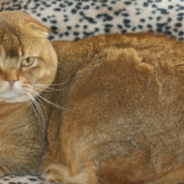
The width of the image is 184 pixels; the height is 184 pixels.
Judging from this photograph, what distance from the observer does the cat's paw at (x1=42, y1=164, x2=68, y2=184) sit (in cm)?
191

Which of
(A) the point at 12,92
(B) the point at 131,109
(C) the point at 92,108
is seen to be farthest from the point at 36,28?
(B) the point at 131,109

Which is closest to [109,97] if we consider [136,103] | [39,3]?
[136,103]

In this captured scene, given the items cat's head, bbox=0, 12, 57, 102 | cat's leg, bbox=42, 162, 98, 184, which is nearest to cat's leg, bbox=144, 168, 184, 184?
cat's leg, bbox=42, 162, 98, 184

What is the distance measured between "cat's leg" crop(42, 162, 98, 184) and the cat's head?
44 cm

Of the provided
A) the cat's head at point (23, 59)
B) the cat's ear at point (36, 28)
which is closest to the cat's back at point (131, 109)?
the cat's head at point (23, 59)

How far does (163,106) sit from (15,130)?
0.85 meters

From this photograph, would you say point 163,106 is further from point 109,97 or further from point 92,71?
point 92,71

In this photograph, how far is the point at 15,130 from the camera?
1.94m

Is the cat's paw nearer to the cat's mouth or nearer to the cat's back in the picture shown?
the cat's back

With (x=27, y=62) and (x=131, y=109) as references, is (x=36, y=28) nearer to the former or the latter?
(x=27, y=62)

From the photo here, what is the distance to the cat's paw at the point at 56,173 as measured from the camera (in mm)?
1905

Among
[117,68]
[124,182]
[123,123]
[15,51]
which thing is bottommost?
[124,182]

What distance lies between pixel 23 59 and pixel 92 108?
0.45 meters

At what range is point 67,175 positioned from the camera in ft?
6.27
